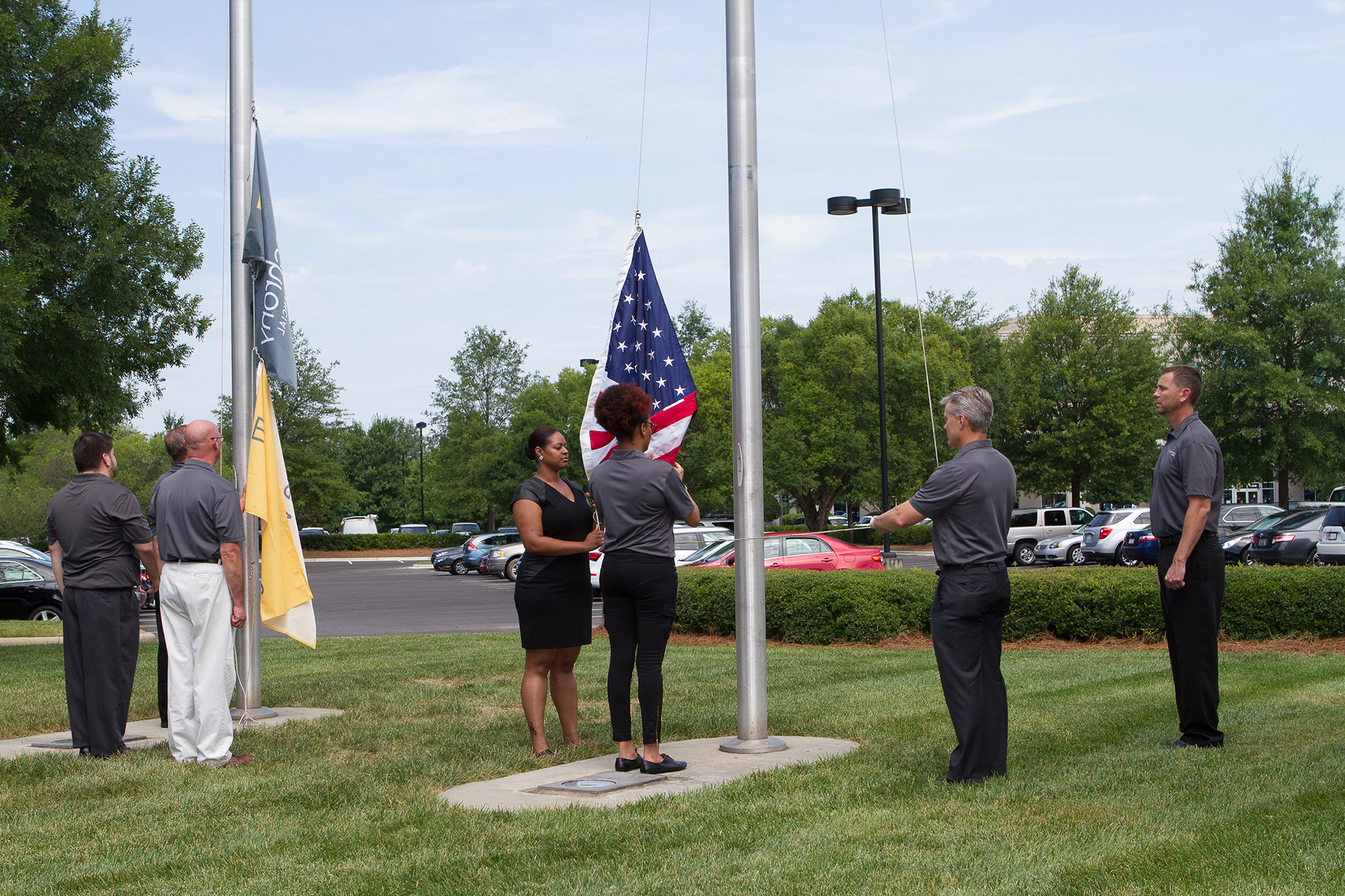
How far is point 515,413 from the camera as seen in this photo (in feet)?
204

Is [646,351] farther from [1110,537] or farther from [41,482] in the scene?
[41,482]

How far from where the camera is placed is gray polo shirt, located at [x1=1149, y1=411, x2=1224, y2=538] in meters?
6.23

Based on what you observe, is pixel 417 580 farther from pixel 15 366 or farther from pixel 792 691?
pixel 792 691

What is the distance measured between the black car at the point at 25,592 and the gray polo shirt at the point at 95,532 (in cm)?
1713

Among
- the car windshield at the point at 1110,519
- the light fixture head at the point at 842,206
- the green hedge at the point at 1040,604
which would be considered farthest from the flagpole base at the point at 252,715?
the car windshield at the point at 1110,519

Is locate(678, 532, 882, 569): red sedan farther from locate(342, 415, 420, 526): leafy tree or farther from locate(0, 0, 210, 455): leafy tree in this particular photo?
locate(342, 415, 420, 526): leafy tree

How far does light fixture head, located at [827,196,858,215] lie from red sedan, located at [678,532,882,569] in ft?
24.9

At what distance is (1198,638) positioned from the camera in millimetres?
6301

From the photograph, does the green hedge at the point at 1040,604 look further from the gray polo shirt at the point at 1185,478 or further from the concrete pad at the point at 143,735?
the gray polo shirt at the point at 1185,478

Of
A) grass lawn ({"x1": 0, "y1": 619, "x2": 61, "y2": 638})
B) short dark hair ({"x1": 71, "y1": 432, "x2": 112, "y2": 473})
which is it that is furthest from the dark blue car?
short dark hair ({"x1": 71, "y1": 432, "x2": 112, "y2": 473})

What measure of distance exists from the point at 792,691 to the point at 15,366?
9.09 m

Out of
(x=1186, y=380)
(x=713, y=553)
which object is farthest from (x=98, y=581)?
(x=713, y=553)

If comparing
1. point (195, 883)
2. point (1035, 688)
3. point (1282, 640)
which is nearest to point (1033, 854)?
point (195, 883)

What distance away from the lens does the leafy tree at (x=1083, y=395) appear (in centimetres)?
4506
